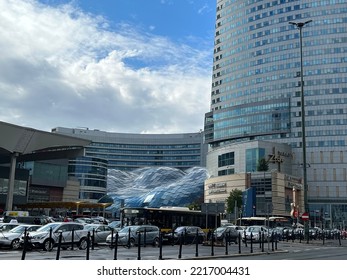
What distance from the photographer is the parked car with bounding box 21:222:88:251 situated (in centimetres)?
2456

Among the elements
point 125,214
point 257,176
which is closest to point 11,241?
point 125,214

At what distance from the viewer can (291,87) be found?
144250 millimetres

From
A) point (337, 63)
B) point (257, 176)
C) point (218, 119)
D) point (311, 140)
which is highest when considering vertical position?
point (337, 63)

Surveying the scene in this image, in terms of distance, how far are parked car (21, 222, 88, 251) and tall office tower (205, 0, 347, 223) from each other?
116422mm

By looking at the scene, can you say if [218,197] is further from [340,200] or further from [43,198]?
[43,198]

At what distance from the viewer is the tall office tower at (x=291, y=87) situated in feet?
451

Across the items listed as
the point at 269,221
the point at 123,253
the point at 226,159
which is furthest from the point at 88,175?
the point at 123,253

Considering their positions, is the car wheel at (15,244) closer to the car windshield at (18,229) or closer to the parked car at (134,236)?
the car windshield at (18,229)

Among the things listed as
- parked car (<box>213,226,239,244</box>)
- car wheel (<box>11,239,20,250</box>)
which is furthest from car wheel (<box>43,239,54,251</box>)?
parked car (<box>213,226,239,244</box>)

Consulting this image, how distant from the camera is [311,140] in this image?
139250mm

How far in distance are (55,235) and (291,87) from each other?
129112mm

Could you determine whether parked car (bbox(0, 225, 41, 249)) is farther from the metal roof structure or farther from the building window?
the building window

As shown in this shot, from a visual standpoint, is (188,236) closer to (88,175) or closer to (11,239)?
(11,239)
